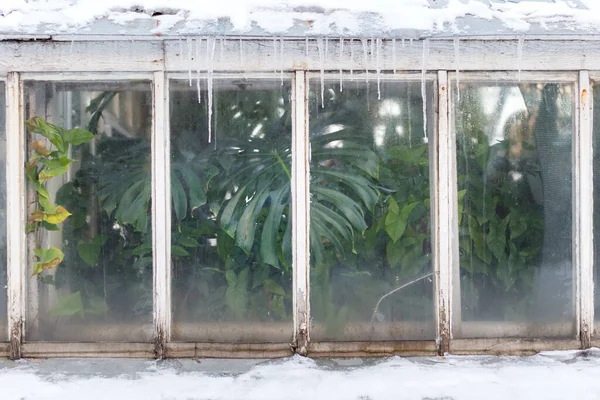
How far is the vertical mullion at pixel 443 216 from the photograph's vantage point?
402 centimetres

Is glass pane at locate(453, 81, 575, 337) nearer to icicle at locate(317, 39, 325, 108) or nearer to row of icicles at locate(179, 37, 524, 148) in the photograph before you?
row of icicles at locate(179, 37, 524, 148)

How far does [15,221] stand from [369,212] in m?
2.55

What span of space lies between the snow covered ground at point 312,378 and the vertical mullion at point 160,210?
29 cm

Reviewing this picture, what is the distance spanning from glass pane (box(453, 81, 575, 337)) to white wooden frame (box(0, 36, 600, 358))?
73 millimetres

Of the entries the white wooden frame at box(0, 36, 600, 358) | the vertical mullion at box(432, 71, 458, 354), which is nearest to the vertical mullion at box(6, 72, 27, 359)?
the white wooden frame at box(0, 36, 600, 358)

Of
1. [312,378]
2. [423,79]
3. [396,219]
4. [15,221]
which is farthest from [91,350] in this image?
[423,79]

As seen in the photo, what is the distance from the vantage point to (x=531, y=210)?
4.06 meters

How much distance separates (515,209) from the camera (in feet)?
→ 13.3

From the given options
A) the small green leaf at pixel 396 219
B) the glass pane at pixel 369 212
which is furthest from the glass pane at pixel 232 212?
the small green leaf at pixel 396 219

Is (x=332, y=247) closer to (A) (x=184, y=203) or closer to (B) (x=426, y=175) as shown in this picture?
(B) (x=426, y=175)

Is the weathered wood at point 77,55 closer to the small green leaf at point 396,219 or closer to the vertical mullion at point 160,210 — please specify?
the vertical mullion at point 160,210

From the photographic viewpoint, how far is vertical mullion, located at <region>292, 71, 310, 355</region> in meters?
4.01

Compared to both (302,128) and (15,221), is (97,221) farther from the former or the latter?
(302,128)

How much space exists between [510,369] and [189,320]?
2.28 meters
